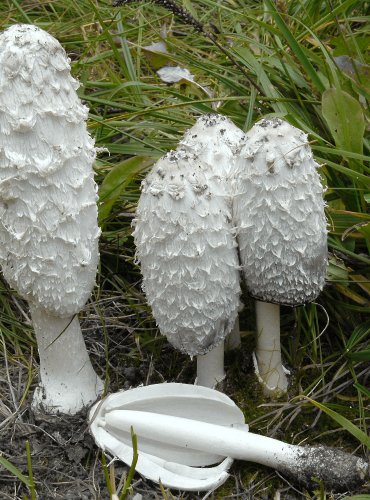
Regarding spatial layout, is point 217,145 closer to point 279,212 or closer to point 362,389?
point 279,212

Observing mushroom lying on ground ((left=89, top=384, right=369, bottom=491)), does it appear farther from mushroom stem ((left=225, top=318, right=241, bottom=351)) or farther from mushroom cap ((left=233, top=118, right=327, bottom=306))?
mushroom cap ((left=233, top=118, right=327, bottom=306))

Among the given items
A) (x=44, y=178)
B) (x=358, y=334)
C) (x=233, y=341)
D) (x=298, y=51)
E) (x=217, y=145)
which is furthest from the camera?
(x=298, y=51)

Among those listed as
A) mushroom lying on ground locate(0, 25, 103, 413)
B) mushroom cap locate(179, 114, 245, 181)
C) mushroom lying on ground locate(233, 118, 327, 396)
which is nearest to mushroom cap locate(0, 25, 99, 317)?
mushroom lying on ground locate(0, 25, 103, 413)

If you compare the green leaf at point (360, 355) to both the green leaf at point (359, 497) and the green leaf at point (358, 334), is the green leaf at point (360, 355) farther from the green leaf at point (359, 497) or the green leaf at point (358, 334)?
the green leaf at point (359, 497)

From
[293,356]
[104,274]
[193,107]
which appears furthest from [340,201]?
[104,274]

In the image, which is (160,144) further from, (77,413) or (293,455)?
(293,455)

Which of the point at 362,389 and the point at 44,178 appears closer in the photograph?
the point at 44,178

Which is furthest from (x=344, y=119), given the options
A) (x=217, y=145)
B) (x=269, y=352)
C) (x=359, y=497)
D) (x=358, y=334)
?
(x=359, y=497)

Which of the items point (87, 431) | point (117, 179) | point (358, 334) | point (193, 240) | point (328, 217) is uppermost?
point (193, 240)

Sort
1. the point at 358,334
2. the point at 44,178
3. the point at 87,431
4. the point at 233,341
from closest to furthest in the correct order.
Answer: the point at 44,178 < the point at 87,431 < the point at 358,334 < the point at 233,341
